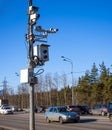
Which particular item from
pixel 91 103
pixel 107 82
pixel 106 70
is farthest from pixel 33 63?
pixel 91 103

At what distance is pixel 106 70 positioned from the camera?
9850 cm

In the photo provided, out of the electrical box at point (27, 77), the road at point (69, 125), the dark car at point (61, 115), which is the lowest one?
the road at point (69, 125)

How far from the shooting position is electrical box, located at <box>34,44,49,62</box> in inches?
512

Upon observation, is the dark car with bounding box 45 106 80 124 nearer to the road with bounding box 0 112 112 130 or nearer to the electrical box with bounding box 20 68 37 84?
the road with bounding box 0 112 112 130

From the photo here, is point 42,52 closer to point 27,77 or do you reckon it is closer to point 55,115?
point 27,77

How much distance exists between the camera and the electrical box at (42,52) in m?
13.0

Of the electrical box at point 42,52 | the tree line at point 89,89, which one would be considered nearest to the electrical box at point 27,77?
the electrical box at point 42,52

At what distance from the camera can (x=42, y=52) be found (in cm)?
1309

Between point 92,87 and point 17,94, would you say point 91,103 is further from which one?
point 17,94

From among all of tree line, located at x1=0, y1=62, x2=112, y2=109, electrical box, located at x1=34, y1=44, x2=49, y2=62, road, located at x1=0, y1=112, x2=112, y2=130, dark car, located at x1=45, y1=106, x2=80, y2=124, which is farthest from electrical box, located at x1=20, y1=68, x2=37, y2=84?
tree line, located at x1=0, y1=62, x2=112, y2=109

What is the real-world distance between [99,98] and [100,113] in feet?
160

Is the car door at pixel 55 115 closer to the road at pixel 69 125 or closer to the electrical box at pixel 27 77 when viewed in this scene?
the road at pixel 69 125

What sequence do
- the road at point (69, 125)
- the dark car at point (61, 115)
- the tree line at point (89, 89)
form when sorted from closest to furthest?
the road at point (69, 125) < the dark car at point (61, 115) < the tree line at point (89, 89)

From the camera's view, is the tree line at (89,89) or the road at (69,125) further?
the tree line at (89,89)
